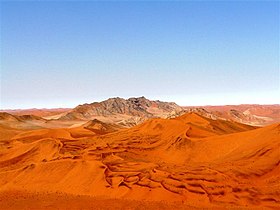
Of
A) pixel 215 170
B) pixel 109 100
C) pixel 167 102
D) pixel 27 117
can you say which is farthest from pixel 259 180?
pixel 167 102

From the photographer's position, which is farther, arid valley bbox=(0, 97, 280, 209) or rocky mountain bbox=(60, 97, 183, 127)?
rocky mountain bbox=(60, 97, 183, 127)

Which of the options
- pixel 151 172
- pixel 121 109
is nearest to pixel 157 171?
pixel 151 172

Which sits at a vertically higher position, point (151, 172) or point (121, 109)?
point (121, 109)

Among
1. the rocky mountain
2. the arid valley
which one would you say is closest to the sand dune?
the arid valley

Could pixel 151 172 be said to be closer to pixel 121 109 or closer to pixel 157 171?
pixel 157 171

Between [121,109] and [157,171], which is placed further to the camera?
[121,109]

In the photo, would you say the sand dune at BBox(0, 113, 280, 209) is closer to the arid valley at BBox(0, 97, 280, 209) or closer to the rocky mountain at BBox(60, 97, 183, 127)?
the arid valley at BBox(0, 97, 280, 209)
